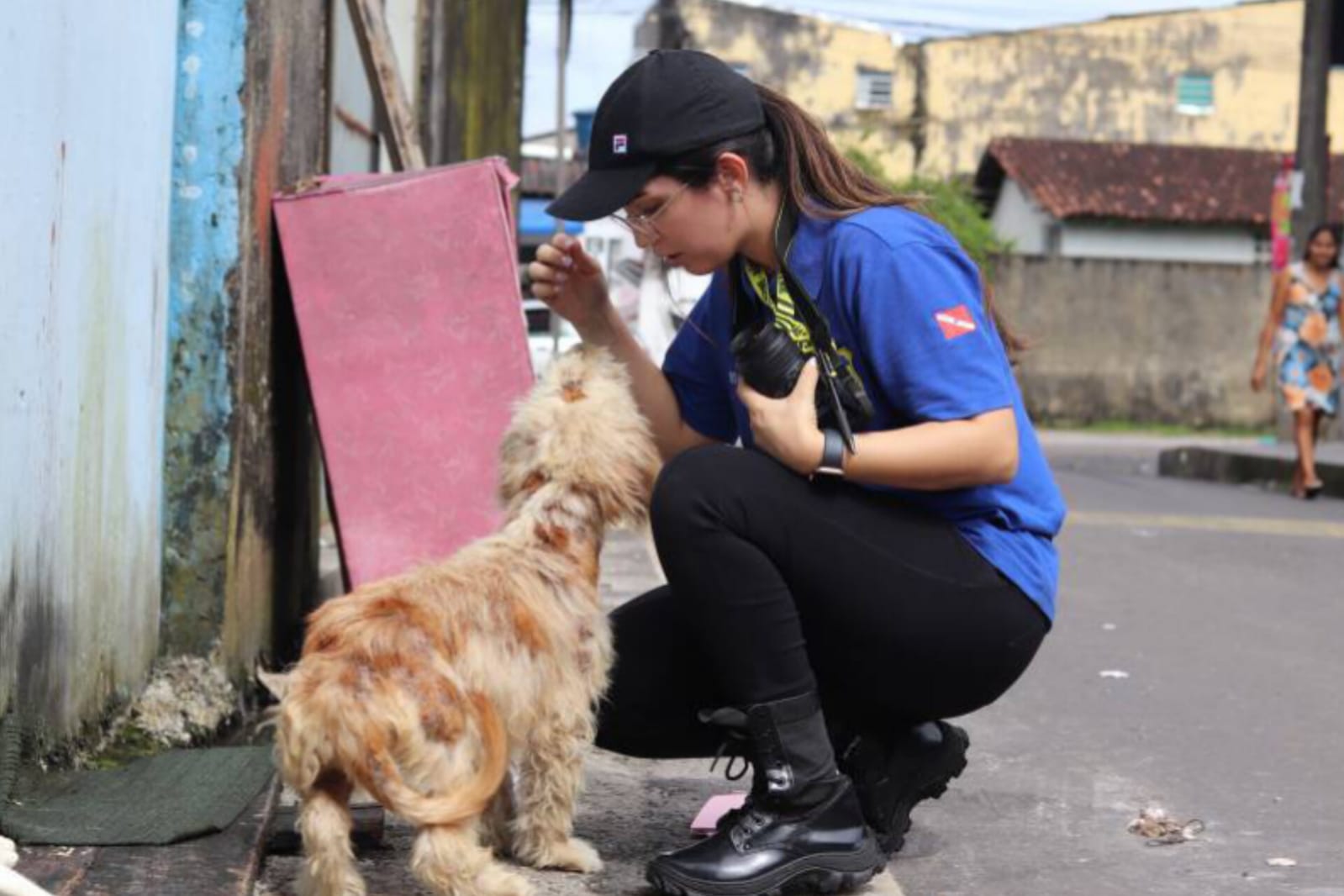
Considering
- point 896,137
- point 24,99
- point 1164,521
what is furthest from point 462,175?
point 896,137

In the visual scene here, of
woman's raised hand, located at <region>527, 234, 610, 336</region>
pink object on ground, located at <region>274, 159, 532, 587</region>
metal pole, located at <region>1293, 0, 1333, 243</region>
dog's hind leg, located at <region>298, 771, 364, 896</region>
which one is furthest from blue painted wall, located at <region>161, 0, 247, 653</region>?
metal pole, located at <region>1293, 0, 1333, 243</region>

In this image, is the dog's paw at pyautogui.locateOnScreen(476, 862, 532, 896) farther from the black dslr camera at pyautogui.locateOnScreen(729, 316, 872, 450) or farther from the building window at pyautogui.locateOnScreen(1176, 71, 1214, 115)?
the building window at pyautogui.locateOnScreen(1176, 71, 1214, 115)

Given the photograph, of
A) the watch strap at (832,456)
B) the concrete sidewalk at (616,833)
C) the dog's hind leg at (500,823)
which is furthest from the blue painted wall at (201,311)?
the watch strap at (832,456)

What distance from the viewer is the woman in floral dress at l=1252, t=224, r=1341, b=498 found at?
42.5ft

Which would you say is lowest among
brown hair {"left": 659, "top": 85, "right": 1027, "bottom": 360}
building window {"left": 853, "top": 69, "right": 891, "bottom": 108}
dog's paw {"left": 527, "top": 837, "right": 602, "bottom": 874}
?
dog's paw {"left": 527, "top": 837, "right": 602, "bottom": 874}

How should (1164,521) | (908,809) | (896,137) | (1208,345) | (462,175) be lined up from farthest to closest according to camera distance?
(896,137) < (1208,345) < (1164,521) < (462,175) < (908,809)

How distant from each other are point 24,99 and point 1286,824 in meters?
2.79

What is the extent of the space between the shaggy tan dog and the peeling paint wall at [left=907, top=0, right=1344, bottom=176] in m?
38.4

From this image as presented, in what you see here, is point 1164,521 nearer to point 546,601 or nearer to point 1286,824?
point 1286,824

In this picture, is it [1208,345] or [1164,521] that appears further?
[1208,345]

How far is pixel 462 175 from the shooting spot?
15.6 feet

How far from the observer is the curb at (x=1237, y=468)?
527 inches

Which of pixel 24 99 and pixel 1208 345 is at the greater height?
pixel 24 99

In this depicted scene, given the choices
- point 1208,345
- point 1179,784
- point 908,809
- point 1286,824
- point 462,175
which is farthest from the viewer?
point 1208,345
